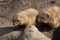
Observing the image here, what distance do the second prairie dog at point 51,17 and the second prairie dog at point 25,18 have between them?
218 millimetres

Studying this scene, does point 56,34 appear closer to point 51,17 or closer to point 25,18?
point 51,17

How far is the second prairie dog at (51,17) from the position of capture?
515 cm

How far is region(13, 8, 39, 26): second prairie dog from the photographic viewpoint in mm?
5238

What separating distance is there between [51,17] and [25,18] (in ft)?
1.69

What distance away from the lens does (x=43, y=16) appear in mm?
5176

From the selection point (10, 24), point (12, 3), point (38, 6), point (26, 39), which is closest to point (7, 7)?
point (12, 3)

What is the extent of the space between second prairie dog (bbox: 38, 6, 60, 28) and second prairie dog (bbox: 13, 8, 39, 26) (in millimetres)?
218

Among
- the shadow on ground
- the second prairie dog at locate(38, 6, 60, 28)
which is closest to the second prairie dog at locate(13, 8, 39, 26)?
the second prairie dog at locate(38, 6, 60, 28)

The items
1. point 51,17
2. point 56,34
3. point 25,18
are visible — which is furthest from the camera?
point 25,18

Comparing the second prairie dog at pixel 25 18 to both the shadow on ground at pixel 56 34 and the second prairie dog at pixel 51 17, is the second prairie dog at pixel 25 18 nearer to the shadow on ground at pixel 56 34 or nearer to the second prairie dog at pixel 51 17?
the second prairie dog at pixel 51 17

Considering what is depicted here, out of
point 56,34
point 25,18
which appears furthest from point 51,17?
point 25,18

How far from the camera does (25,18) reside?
542 centimetres

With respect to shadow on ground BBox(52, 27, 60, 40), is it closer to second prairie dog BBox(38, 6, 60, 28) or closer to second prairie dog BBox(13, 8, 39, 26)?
second prairie dog BBox(38, 6, 60, 28)

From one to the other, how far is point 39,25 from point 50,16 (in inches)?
10.6
